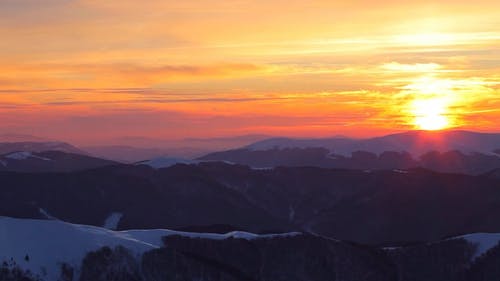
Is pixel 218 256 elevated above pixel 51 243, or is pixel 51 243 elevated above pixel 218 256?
pixel 51 243

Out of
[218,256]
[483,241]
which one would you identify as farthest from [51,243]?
[483,241]

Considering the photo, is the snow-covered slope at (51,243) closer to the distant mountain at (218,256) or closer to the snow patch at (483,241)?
the distant mountain at (218,256)

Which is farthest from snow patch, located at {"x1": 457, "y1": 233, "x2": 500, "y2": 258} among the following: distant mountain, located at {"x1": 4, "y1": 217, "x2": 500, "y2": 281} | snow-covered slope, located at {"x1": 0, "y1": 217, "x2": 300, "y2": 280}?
snow-covered slope, located at {"x1": 0, "y1": 217, "x2": 300, "y2": 280}

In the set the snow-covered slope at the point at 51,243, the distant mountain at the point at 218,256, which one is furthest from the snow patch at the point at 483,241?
the snow-covered slope at the point at 51,243

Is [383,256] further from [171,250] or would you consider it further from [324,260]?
[171,250]

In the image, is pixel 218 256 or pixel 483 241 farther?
pixel 483 241

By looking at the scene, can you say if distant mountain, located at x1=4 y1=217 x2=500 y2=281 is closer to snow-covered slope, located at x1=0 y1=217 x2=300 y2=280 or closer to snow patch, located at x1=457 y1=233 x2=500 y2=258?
snow patch, located at x1=457 y1=233 x2=500 y2=258

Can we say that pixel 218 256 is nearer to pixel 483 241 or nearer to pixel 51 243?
pixel 51 243
